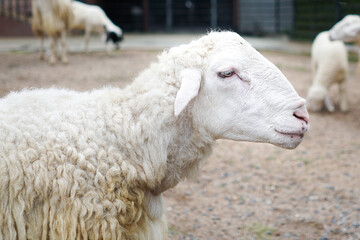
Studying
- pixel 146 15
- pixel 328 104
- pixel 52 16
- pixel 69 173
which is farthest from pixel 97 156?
pixel 146 15

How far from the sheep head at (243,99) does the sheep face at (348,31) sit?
5.63 metres

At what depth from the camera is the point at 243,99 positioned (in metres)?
2.30

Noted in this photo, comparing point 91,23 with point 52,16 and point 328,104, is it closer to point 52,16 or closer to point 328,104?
point 52,16

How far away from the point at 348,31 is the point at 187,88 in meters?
6.02

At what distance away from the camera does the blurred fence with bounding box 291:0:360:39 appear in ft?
42.3

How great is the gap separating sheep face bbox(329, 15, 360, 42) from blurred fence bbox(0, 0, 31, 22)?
12.2 m

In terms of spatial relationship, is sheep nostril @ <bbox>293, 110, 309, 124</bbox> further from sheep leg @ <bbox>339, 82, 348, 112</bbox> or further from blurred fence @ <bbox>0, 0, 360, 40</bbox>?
blurred fence @ <bbox>0, 0, 360, 40</bbox>

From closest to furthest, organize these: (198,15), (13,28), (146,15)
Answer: (13,28)
(146,15)
(198,15)

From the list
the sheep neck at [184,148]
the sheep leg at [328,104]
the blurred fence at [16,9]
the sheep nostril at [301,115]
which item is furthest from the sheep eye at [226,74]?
the blurred fence at [16,9]

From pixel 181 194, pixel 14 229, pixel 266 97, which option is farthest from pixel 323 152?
pixel 14 229

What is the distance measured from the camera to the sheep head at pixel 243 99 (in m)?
2.24

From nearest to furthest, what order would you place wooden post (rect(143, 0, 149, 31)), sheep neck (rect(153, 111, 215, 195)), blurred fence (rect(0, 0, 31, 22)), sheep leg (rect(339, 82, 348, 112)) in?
sheep neck (rect(153, 111, 215, 195)) → sheep leg (rect(339, 82, 348, 112)) → blurred fence (rect(0, 0, 31, 22)) → wooden post (rect(143, 0, 149, 31))

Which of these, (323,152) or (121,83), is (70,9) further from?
(323,152)

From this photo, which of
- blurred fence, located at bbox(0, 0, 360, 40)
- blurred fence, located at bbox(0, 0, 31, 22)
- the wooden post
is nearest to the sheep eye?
blurred fence, located at bbox(0, 0, 31, 22)
